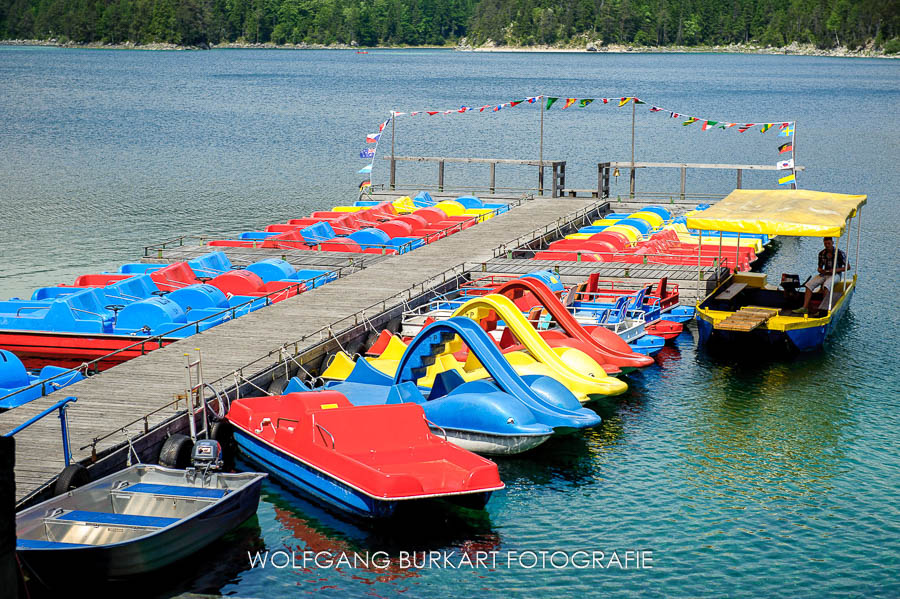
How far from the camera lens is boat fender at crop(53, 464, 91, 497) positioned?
1656 cm

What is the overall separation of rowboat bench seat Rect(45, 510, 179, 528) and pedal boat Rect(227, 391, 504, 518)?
303 cm

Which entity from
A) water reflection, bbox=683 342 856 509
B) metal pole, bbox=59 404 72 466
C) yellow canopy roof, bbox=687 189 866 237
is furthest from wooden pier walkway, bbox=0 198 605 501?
water reflection, bbox=683 342 856 509

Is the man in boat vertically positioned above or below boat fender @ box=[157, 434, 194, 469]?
above

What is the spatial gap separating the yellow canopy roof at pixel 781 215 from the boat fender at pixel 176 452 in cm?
1566

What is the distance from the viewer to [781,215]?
1175 inches

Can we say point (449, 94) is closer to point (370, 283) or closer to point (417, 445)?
point (370, 283)

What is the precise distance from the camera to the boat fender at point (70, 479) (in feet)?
54.3

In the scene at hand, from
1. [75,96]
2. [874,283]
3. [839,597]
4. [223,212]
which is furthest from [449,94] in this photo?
[839,597]

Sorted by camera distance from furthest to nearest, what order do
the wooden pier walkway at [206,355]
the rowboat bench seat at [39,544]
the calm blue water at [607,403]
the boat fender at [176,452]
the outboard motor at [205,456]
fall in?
1. the boat fender at [176,452]
2. the wooden pier walkway at [206,355]
3. the outboard motor at [205,456]
4. the calm blue water at [607,403]
5. the rowboat bench seat at [39,544]

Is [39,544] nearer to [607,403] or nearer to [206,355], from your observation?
[206,355]

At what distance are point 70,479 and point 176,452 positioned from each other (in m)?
2.27

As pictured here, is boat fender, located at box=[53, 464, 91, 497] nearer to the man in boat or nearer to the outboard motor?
the outboard motor

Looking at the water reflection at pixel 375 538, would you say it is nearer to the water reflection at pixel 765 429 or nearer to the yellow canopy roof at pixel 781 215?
the water reflection at pixel 765 429

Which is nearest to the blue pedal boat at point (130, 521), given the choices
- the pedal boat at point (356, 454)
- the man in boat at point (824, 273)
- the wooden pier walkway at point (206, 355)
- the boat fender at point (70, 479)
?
the boat fender at point (70, 479)
